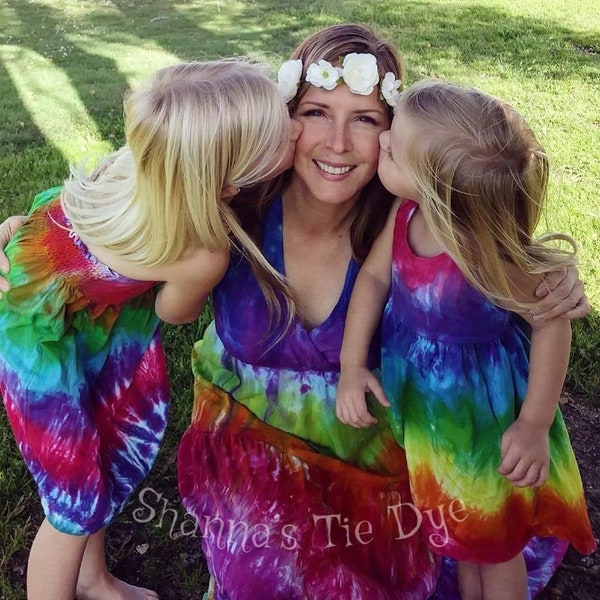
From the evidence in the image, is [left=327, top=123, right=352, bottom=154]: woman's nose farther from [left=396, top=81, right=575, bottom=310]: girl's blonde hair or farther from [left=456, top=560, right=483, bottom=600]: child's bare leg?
[left=456, top=560, right=483, bottom=600]: child's bare leg

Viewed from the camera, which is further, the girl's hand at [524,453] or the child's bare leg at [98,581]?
the child's bare leg at [98,581]

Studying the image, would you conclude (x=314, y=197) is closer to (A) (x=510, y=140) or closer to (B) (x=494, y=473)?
(A) (x=510, y=140)

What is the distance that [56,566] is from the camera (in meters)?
2.05

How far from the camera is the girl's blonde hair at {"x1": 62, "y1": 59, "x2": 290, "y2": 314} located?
1.78 m

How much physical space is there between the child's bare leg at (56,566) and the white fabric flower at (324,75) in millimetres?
A: 1386

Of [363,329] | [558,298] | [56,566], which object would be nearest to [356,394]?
[363,329]

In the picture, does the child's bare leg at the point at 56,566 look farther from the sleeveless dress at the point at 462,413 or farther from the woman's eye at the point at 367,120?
the woman's eye at the point at 367,120

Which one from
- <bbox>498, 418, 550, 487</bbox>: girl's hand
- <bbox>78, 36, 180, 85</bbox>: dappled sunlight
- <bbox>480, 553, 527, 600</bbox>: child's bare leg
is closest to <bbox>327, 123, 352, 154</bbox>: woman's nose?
<bbox>498, 418, 550, 487</bbox>: girl's hand

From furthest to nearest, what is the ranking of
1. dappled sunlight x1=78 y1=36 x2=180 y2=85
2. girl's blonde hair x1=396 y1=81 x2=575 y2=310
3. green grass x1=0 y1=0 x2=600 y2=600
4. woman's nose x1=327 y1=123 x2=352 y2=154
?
1. dappled sunlight x1=78 y1=36 x2=180 y2=85
2. green grass x1=0 y1=0 x2=600 y2=600
3. woman's nose x1=327 y1=123 x2=352 y2=154
4. girl's blonde hair x1=396 y1=81 x2=575 y2=310

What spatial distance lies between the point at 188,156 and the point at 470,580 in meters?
1.47

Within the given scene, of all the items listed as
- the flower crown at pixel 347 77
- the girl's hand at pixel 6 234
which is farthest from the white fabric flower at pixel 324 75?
the girl's hand at pixel 6 234

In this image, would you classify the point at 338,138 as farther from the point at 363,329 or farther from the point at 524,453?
the point at 524,453

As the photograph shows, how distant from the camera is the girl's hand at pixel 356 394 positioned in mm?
2074

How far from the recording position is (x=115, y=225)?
1917 mm
